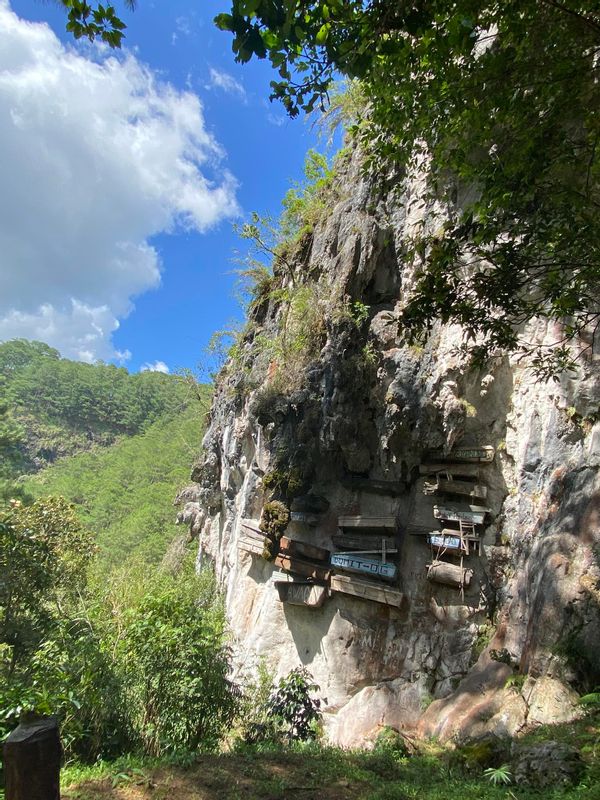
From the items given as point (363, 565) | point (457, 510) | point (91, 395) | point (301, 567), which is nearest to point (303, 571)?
point (301, 567)

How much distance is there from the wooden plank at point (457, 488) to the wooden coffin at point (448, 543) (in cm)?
79

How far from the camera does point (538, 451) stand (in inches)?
297

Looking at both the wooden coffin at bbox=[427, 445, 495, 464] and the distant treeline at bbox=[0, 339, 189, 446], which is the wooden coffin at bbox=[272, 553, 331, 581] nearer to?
the wooden coffin at bbox=[427, 445, 495, 464]

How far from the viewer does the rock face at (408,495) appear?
19.2 ft

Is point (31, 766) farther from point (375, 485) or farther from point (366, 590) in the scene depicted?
point (375, 485)

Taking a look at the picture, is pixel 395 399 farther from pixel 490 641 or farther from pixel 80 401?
pixel 80 401

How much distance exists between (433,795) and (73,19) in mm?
5841

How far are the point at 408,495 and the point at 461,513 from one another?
142 cm

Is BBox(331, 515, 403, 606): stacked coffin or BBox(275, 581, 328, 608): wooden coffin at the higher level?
BBox(331, 515, 403, 606): stacked coffin

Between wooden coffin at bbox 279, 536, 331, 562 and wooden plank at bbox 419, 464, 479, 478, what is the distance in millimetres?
2718

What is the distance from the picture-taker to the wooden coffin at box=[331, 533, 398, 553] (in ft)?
29.8

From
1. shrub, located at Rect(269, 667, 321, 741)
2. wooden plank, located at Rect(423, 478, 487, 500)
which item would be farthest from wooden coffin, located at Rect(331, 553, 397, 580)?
shrub, located at Rect(269, 667, 321, 741)

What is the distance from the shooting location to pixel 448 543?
27.1 feet

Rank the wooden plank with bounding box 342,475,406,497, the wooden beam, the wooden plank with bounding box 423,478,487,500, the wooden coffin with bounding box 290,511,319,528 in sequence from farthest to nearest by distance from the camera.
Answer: the wooden beam → the wooden coffin with bounding box 290,511,319,528 → the wooden plank with bounding box 342,475,406,497 → the wooden plank with bounding box 423,478,487,500
